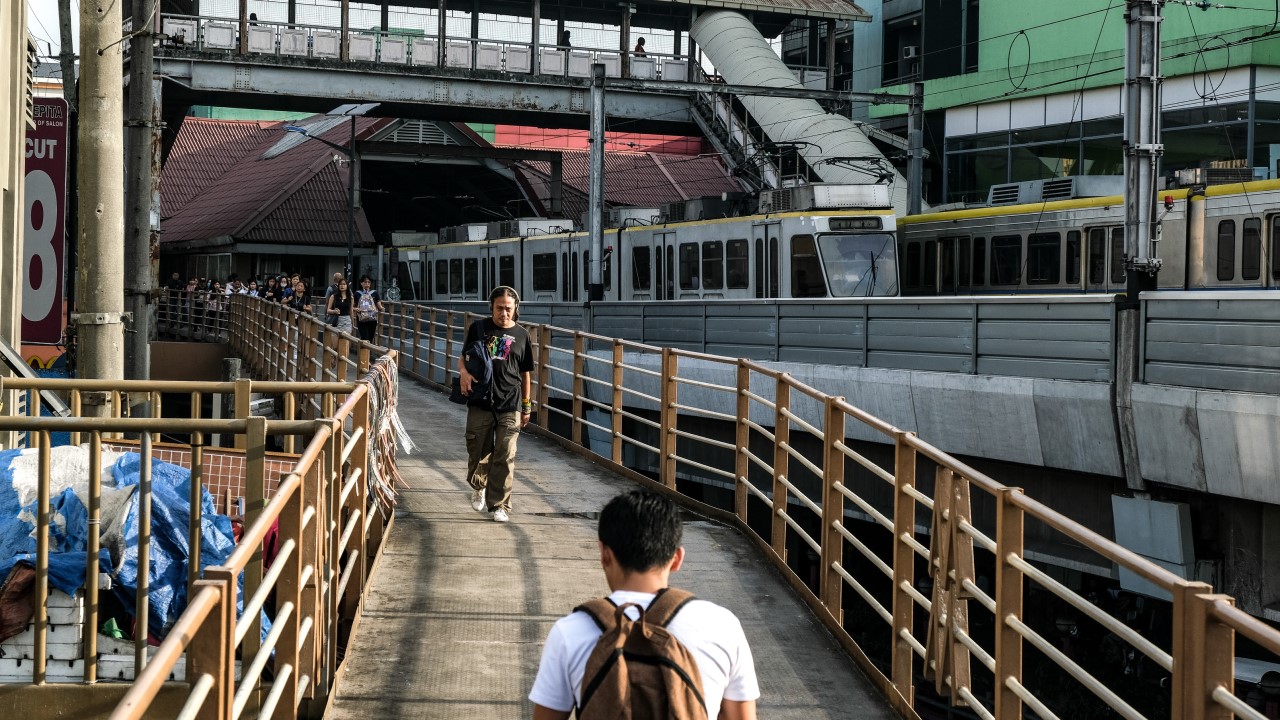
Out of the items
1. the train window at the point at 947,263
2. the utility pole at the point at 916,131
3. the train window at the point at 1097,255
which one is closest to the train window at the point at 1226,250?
the train window at the point at 1097,255

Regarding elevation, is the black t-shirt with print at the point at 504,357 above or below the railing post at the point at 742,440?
above

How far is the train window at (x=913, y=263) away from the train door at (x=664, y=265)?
4.62 meters

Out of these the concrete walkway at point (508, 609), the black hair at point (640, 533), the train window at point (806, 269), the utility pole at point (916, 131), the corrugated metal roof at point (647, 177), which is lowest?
the concrete walkway at point (508, 609)

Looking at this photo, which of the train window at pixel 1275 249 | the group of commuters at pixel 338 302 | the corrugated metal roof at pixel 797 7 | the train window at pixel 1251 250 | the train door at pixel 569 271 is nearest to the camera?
the train window at pixel 1275 249

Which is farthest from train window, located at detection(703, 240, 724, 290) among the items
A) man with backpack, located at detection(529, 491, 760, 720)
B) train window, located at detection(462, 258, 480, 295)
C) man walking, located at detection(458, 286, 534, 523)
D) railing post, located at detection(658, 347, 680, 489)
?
man with backpack, located at detection(529, 491, 760, 720)

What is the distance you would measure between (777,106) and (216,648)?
34817 millimetres

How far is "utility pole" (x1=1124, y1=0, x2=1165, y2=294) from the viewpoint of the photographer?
15.2 meters

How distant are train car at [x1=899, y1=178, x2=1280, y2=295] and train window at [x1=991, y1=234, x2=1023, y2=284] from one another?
0.06 ft

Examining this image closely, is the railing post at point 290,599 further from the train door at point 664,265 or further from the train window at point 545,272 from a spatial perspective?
the train window at point 545,272

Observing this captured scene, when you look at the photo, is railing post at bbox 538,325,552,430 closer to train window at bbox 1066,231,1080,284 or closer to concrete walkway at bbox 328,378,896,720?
concrete walkway at bbox 328,378,896,720

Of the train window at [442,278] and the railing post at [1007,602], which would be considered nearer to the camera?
the railing post at [1007,602]

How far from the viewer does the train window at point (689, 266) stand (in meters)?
29.0

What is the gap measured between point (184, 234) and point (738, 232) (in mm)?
33011

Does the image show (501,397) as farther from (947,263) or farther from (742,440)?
(947,263)
